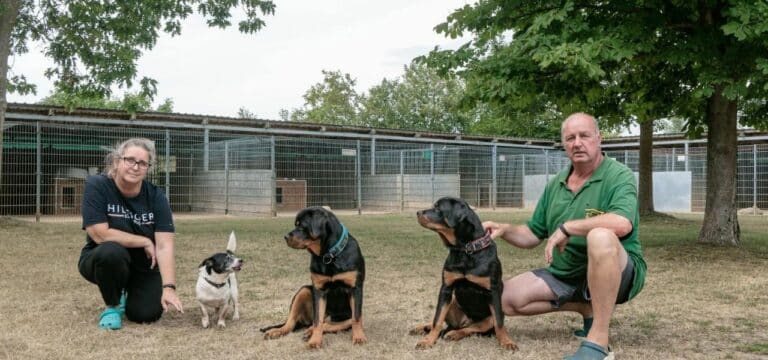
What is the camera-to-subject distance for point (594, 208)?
3.37 m

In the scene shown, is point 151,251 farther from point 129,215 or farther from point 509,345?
point 509,345

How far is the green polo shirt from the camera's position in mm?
3250

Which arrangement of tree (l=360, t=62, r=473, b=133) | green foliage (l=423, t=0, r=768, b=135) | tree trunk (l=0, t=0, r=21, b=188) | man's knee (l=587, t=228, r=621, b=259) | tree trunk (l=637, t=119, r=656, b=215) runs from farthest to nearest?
tree (l=360, t=62, r=473, b=133) → tree trunk (l=637, t=119, r=656, b=215) → tree trunk (l=0, t=0, r=21, b=188) → green foliage (l=423, t=0, r=768, b=135) → man's knee (l=587, t=228, r=621, b=259)

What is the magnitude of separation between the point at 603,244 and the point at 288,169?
727 inches

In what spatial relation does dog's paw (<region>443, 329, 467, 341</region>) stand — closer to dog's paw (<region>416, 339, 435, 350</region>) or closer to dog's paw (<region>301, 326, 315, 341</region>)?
dog's paw (<region>416, 339, 435, 350</region>)

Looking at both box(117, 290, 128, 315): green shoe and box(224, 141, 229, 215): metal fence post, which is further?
box(224, 141, 229, 215): metal fence post

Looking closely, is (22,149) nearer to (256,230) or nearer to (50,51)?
(50,51)

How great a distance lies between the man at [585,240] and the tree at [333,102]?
38.4 metres

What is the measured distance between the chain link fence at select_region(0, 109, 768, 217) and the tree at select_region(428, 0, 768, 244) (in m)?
8.94

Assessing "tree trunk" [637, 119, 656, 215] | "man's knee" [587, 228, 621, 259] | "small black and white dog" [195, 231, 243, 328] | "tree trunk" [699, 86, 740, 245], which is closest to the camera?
"man's knee" [587, 228, 621, 259]

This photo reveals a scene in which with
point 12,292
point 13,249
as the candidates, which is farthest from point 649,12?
point 13,249

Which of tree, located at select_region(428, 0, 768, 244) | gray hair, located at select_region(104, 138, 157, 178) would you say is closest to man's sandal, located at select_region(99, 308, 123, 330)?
gray hair, located at select_region(104, 138, 157, 178)

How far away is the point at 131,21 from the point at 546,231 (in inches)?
412

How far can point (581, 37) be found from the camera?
691 centimetres
